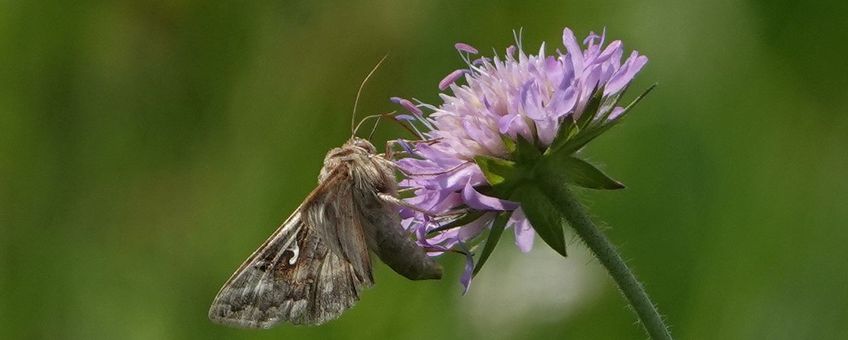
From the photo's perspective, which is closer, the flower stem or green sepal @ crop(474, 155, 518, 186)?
the flower stem

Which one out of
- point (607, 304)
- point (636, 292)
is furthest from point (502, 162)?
point (607, 304)

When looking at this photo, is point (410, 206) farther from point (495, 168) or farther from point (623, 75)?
point (623, 75)

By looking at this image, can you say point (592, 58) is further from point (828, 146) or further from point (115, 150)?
point (115, 150)

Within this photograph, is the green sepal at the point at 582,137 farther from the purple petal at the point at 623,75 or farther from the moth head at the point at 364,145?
the moth head at the point at 364,145

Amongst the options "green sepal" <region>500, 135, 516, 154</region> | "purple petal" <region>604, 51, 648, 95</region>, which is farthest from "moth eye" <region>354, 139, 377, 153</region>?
"purple petal" <region>604, 51, 648, 95</region>

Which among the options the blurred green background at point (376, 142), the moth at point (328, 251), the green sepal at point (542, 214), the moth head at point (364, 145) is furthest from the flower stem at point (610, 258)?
the blurred green background at point (376, 142)

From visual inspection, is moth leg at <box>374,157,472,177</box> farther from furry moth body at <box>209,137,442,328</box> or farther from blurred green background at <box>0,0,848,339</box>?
blurred green background at <box>0,0,848,339</box>
